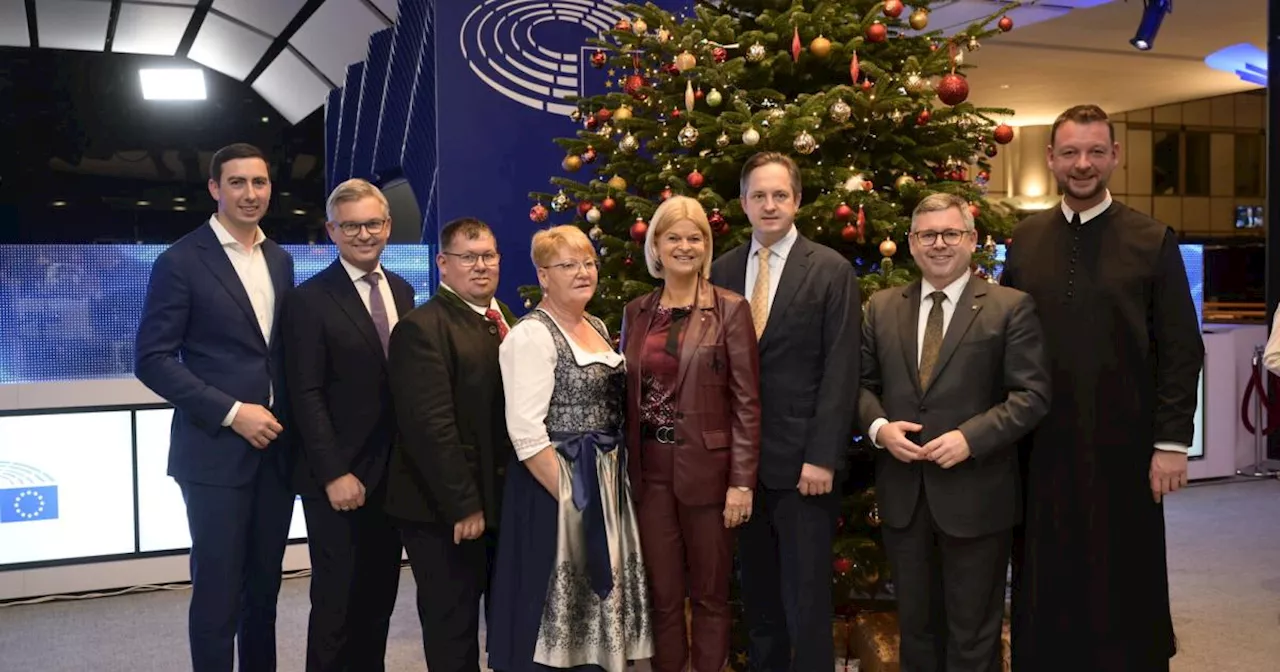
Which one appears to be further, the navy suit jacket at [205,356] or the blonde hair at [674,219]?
the navy suit jacket at [205,356]

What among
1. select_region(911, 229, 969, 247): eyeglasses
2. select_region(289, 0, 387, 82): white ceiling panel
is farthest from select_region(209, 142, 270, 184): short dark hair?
select_region(289, 0, 387, 82): white ceiling panel

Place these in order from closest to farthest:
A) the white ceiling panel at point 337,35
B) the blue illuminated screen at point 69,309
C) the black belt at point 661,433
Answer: the black belt at point 661,433
the blue illuminated screen at point 69,309
the white ceiling panel at point 337,35

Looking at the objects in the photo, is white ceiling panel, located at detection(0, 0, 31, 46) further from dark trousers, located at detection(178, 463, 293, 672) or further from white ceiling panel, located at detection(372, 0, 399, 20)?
dark trousers, located at detection(178, 463, 293, 672)

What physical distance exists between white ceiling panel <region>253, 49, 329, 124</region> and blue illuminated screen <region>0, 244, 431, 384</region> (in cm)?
548

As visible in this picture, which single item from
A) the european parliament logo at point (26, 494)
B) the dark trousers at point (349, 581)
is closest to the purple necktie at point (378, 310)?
the dark trousers at point (349, 581)

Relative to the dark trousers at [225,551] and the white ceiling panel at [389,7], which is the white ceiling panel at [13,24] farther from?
the dark trousers at [225,551]

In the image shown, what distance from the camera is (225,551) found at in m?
3.22

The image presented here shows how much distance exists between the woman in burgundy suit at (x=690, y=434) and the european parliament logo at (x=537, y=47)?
3.05 metres

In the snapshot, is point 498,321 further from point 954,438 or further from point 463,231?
point 954,438

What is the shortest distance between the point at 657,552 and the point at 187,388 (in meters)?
1.45

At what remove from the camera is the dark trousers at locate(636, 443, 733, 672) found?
3096 mm

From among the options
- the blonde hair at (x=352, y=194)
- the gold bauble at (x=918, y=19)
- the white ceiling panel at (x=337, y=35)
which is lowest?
the blonde hair at (x=352, y=194)

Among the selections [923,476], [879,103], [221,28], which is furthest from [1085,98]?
[923,476]

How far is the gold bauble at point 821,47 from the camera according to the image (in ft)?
12.6
